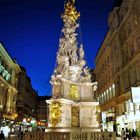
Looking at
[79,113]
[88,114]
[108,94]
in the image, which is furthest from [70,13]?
[108,94]

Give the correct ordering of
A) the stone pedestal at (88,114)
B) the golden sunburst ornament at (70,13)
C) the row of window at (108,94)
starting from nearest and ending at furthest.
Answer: the stone pedestal at (88,114) < the golden sunburst ornament at (70,13) < the row of window at (108,94)

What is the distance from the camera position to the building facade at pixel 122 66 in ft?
120

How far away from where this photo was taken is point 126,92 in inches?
1563

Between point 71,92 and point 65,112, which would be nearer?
point 65,112

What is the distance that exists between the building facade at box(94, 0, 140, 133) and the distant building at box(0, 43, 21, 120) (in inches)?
1004

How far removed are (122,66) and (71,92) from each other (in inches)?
989

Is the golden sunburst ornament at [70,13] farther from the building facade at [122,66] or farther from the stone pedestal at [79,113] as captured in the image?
the building facade at [122,66]

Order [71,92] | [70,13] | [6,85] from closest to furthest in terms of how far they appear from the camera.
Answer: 1. [71,92]
2. [70,13]
3. [6,85]

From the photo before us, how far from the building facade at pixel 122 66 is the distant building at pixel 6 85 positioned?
25.5 metres

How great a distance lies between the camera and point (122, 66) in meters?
43.8

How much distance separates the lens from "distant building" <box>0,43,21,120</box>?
55.3 metres

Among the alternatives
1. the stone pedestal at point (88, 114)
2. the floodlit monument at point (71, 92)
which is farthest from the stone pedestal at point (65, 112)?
the stone pedestal at point (88, 114)

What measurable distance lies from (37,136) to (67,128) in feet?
12.1

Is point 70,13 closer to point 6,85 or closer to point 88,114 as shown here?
point 88,114
